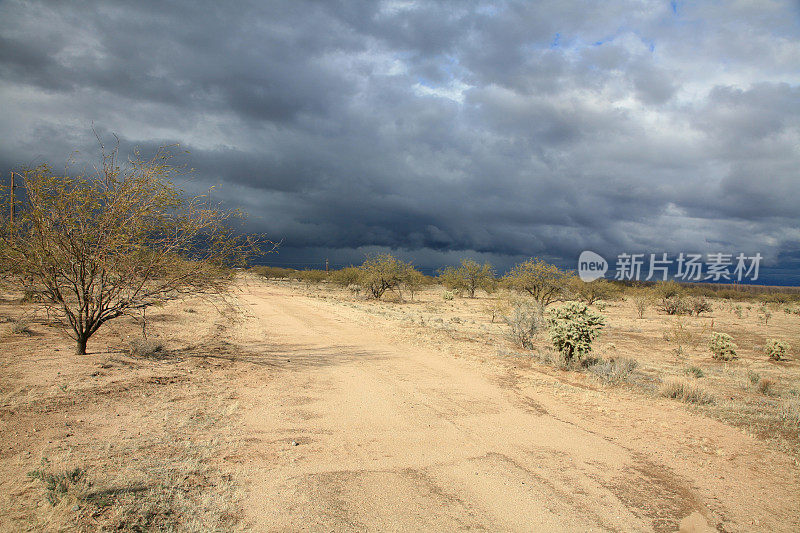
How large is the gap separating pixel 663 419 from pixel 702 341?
21.0 meters

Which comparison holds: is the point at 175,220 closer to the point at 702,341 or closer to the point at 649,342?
the point at 649,342

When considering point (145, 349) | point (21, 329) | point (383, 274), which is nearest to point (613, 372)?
point (145, 349)

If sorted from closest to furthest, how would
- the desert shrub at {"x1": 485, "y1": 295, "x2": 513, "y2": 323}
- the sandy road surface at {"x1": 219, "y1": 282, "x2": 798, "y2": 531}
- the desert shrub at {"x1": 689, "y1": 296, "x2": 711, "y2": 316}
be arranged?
the sandy road surface at {"x1": 219, "y1": 282, "x2": 798, "y2": 531}, the desert shrub at {"x1": 485, "y1": 295, "x2": 513, "y2": 323}, the desert shrub at {"x1": 689, "y1": 296, "x2": 711, "y2": 316}

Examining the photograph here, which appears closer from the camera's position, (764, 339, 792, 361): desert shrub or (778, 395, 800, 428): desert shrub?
(778, 395, 800, 428): desert shrub

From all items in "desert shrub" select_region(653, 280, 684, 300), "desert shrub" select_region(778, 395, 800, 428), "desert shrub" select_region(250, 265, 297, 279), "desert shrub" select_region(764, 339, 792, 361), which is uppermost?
"desert shrub" select_region(653, 280, 684, 300)

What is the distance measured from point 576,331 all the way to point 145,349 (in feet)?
43.6

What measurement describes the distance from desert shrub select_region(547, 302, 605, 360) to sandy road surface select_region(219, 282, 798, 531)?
4.66 metres

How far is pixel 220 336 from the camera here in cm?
1630

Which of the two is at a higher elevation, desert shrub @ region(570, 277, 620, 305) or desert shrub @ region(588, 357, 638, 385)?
desert shrub @ region(570, 277, 620, 305)

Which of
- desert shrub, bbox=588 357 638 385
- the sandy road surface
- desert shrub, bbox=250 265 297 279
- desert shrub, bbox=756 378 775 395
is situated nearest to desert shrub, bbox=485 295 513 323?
desert shrub, bbox=588 357 638 385

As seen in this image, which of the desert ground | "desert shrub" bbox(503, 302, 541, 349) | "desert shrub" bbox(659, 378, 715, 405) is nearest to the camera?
the desert ground

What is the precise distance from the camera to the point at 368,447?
21.3 ft

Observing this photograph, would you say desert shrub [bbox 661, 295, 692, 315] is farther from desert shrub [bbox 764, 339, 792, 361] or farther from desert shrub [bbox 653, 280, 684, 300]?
desert shrub [bbox 764, 339, 792, 361]

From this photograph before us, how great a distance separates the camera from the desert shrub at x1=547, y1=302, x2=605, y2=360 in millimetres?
13656
